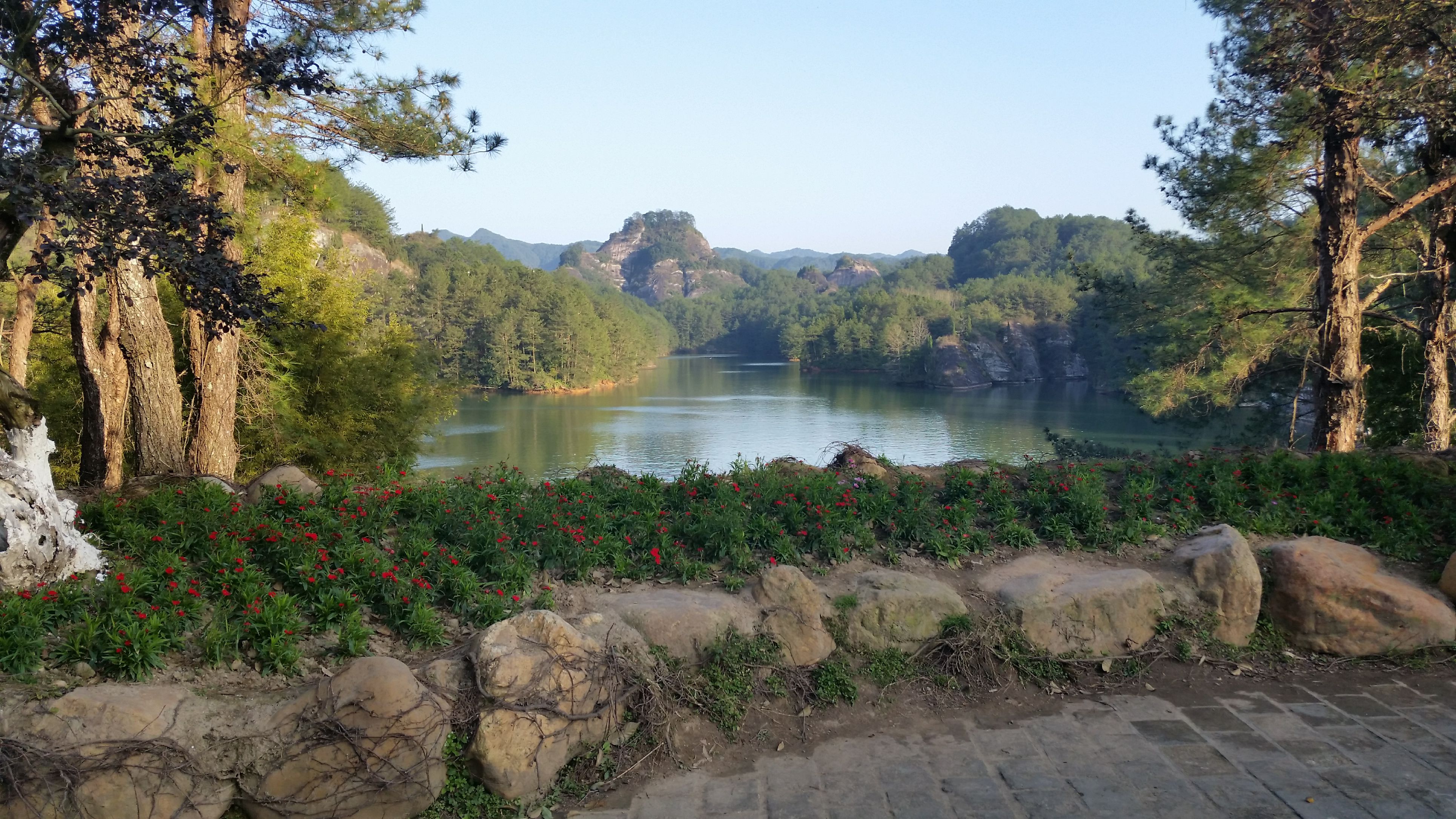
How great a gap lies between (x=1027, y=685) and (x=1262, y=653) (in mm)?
1494

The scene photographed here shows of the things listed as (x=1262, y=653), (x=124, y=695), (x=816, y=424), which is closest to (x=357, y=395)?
(x=124, y=695)

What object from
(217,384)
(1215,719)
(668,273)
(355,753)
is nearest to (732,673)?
(355,753)

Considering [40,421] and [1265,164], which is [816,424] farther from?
[40,421]

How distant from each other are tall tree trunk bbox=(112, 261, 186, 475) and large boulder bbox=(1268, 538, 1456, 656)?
26.9 ft

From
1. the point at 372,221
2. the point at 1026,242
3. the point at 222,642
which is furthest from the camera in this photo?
the point at 1026,242

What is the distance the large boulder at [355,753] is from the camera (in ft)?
10.5

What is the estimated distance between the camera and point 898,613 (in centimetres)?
459

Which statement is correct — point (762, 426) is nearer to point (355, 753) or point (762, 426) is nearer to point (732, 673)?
point (732, 673)

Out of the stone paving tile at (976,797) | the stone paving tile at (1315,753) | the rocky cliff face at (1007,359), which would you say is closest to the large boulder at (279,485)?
the stone paving tile at (976,797)

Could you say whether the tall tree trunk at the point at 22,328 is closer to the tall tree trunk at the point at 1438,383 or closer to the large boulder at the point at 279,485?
the large boulder at the point at 279,485

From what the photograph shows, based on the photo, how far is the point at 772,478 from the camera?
590 centimetres

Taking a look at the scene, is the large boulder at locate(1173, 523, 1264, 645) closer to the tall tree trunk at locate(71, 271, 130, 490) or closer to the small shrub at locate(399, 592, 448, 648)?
the small shrub at locate(399, 592, 448, 648)

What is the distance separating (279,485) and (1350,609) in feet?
20.5

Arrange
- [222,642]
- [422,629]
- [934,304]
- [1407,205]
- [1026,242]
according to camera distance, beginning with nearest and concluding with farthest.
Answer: [222,642] < [422,629] < [1407,205] < [934,304] < [1026,242]
